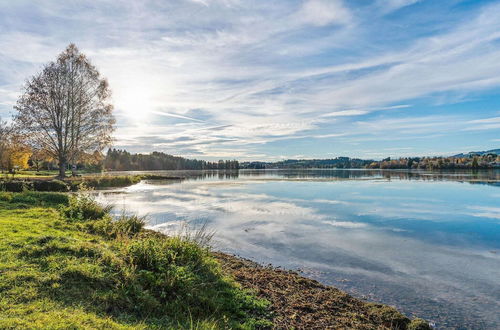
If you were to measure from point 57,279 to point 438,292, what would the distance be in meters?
7.91

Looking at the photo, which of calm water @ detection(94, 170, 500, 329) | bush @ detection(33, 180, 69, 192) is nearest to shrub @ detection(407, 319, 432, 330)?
calm water @ detection(94, 170, 500, 329)

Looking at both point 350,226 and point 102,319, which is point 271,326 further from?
point 350,226

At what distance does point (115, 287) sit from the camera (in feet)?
17.9

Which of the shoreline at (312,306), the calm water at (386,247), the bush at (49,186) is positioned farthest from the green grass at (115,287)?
the bush at (49,186)

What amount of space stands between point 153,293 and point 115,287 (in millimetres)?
691

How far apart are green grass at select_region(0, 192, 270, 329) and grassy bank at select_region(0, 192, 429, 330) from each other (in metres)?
0.02

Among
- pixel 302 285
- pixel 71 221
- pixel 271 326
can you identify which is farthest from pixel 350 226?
pixel 71 221

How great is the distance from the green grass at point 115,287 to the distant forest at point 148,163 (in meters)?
107

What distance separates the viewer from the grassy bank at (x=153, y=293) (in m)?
4.45

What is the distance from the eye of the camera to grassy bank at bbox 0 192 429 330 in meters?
4.45

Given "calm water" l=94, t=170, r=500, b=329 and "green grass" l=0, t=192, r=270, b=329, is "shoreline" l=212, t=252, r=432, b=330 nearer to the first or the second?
"green grass" l=0, t=192, r=270, b=329

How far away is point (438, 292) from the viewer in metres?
6.80

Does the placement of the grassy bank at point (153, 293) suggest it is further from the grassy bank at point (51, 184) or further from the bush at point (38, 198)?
the grassy bank at point (51, 184)

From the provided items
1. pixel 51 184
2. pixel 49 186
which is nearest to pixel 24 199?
pixel 49 186
